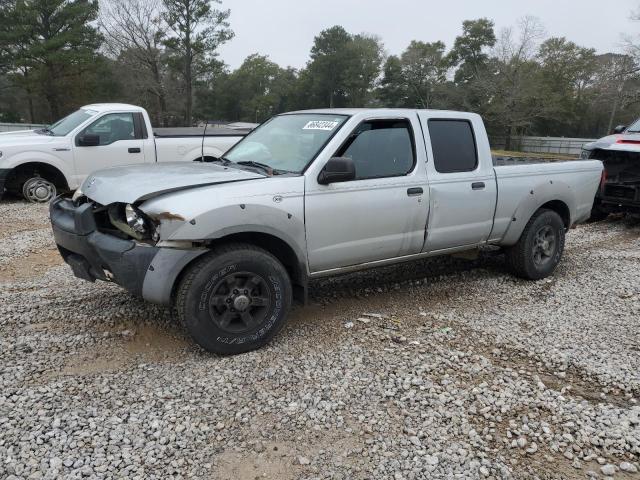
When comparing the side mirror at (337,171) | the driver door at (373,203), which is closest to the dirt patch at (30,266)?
the driver door at (373,203)

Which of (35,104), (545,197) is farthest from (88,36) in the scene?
(545,197)

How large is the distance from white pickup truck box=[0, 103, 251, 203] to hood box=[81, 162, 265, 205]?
462cm

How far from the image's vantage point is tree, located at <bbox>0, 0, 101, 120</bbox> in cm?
3228

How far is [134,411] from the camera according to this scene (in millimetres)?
3031

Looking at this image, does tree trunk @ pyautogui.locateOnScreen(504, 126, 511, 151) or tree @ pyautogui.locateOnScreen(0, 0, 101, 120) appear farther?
tree trunk @ pyautogui.locateOnScreen(504, 126, 511, 151)

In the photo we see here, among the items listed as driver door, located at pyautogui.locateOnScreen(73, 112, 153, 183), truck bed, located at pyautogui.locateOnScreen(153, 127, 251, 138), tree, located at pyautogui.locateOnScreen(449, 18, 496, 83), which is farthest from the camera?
tree, located at pyautogui.locateOnScreen(449, 18, 496, 83)

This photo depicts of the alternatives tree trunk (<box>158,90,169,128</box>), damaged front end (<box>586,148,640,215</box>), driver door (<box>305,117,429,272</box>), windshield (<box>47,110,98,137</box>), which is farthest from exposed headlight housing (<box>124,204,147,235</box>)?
tree trunk (<box>158,90,169,128</box>)

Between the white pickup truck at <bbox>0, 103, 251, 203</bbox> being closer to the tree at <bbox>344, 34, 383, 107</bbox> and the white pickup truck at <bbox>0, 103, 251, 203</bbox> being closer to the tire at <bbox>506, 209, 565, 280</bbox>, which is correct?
the tire at <bbox>506, 209, 565, 280</bbox>

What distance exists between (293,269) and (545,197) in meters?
3.16

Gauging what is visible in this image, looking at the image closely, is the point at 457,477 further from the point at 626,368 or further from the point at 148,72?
the point at 148,72

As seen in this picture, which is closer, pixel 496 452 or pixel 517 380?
pixel 496 452

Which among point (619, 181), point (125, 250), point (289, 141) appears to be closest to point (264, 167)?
point (289, 141)

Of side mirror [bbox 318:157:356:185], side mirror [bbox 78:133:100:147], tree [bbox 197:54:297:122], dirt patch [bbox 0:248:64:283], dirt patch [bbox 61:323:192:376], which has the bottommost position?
dirt patch [bbox 61:323:192:376]

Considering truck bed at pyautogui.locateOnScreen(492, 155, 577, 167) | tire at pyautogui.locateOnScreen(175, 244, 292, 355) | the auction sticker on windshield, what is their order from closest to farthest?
tire at pyautogui.locateOnScreen(175, 244, 292, 355)
the auction sticker on windshield
truck bed at pyautogui.locateOnScreen(492, 155, 577, 167)
